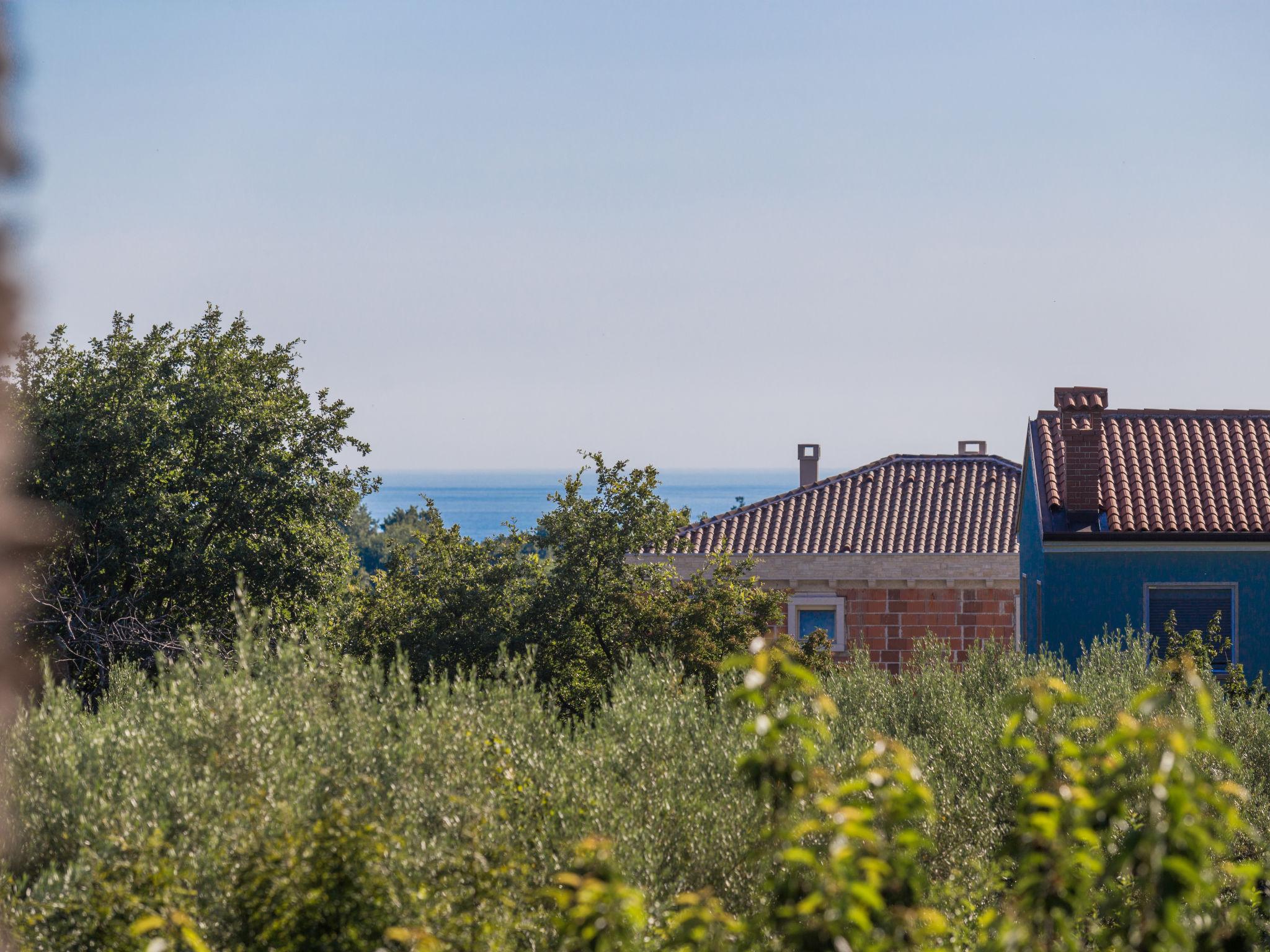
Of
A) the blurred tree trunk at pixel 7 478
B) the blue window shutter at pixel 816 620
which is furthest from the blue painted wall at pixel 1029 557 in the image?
the blurred tree trunk at pixel 7 478

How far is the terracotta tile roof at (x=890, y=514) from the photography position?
125ft

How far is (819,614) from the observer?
1464 inches

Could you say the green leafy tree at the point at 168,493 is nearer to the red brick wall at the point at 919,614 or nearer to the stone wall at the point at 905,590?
the stone wall at the point at 905,590

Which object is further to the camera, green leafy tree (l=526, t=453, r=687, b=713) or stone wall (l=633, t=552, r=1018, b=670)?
stone wall (l=633, t=552, r=1018, b=670)

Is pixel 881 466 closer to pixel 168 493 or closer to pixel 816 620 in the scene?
pixel 816 620

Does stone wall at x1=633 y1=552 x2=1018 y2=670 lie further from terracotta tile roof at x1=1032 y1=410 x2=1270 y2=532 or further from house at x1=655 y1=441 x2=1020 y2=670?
terracotta tile roof at x1=1032 y1=410 x2=1270 y2=532

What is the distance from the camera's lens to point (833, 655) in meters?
35.4

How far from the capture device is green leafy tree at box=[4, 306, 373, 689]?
93.2 feet

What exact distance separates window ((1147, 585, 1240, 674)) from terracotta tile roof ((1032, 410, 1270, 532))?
46.1 inches

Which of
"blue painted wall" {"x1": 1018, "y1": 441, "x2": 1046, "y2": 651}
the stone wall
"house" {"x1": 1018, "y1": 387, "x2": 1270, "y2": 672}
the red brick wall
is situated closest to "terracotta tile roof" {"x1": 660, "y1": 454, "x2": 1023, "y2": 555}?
the stone wall

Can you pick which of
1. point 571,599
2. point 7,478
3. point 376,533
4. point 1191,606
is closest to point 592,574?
point 571,599

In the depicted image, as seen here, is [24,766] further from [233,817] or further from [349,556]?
[349,556]

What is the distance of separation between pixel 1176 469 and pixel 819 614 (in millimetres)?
12131

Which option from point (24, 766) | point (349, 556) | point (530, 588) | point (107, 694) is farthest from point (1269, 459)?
point (24, 766)
